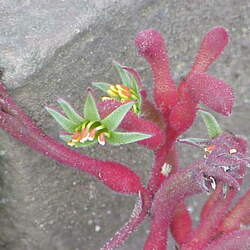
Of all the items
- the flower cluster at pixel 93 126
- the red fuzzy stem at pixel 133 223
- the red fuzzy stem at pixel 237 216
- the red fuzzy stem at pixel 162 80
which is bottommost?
the red fuzzy stem at pixel 237 216

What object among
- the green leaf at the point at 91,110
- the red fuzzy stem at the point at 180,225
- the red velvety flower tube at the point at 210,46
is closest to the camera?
the green leaf at the point at 91,110

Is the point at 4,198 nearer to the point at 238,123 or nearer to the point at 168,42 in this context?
the point at 168,42

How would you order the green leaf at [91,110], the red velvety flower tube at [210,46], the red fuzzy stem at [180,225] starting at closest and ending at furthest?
the green leaf at [91,110]
the red velvety flower tube at [210,46]
the red fuzzy stem at [180,225]

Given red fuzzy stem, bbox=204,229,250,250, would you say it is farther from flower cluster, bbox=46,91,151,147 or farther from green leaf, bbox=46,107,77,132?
green leaf, bbox=46,107,77,132

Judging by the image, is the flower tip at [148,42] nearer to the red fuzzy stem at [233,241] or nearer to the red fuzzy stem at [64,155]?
the red fuzzy stem at [64,155]

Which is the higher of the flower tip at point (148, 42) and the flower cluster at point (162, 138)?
the flower tip at point (148, 42)

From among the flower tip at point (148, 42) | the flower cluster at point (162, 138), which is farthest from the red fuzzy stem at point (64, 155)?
the flower tip at point (148, 42)

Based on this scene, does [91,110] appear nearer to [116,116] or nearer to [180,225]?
[116,116]

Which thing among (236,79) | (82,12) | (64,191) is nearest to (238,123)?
(236,79)
